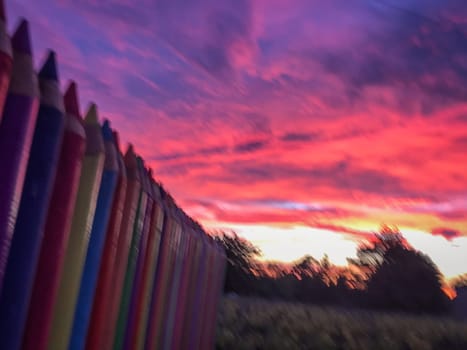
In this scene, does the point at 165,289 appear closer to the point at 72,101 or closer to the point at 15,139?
the point at 72,101

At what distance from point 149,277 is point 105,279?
2.33 ft

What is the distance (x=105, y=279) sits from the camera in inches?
81.8

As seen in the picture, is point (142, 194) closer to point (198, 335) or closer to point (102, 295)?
point (102, 295)

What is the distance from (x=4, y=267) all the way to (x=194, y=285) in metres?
3.04

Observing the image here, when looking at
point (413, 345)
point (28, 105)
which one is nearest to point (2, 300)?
point (28, 105)

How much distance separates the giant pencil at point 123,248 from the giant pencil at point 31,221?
0.70 metres

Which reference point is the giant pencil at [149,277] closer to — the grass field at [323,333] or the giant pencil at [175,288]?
the giant pencil at [175,288]

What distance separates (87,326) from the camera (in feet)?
6.52

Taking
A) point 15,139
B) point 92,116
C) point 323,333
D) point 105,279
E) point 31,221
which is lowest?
point 323,333

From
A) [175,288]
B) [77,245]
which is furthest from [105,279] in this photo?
[175,288]

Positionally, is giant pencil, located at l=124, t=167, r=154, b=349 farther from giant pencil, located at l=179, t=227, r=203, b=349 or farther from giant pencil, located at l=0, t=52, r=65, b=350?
giant pencil, located at l=179, t=227, r=203, b=349

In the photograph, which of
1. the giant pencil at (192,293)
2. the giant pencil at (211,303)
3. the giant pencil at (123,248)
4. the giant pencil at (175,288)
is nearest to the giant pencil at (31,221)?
the giant pencil at (123,248)

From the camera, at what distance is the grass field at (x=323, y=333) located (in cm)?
881

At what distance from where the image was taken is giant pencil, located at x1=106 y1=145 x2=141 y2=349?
2.20 meters
